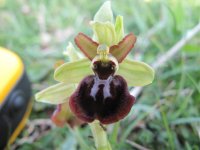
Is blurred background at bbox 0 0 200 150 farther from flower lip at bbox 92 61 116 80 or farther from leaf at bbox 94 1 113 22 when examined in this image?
leaf at bbox 94 1 113 22

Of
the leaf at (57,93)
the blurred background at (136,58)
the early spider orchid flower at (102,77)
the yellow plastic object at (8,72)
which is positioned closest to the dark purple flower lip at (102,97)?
the early spider orchid flower at (102,77)

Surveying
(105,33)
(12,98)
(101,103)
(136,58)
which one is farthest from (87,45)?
(136,58)

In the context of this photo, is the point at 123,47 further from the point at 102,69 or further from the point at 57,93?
the point at 57,93

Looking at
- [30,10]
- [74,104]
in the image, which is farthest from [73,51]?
[30,10]

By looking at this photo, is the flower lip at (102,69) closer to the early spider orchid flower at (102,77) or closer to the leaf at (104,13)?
the early spider orchid flower at (102,77)

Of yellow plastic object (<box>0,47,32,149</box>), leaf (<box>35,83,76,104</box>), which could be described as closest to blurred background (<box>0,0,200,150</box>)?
yellow plastic object (<box>0,47,32,149</box>)

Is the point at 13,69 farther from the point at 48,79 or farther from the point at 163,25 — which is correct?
the point at 163,25
